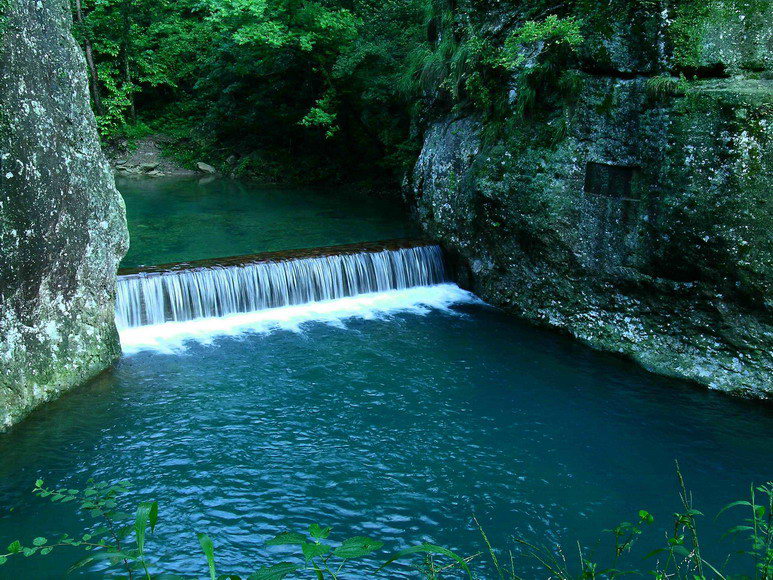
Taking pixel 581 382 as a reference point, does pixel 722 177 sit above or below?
above

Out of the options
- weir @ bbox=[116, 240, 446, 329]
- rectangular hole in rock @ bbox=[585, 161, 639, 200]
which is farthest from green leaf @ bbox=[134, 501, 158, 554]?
rectangular hole in rock @ bbox=[585, 161, 639, 200]

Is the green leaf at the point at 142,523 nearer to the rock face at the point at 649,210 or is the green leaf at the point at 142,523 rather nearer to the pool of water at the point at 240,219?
the rock face at the point at 649,210

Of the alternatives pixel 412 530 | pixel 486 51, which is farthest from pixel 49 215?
pixel 486 51

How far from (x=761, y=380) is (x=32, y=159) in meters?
8.82

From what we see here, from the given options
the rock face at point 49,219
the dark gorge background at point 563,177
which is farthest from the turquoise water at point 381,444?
the dark gorge background at point 563,177

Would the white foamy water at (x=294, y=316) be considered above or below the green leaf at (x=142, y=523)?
below

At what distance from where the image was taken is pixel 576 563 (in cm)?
531

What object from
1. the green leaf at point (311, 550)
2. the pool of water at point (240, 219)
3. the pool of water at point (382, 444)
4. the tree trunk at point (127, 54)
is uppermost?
the tree trunk at point (127, 54)

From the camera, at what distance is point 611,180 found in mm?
9430

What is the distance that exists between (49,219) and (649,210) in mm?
7587

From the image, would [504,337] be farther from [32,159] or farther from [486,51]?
[32,159]

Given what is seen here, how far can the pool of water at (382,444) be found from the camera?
5.73m

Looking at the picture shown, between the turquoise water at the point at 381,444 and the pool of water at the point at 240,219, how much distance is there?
393 centimetres

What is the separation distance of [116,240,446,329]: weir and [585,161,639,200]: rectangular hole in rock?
144 inches
